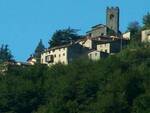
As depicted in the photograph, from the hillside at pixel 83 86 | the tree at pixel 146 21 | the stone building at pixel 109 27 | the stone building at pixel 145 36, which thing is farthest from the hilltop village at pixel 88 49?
the hillside at pixel 83 86

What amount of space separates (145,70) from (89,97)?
505cm

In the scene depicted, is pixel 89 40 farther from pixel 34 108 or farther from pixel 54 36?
pixel 34 108

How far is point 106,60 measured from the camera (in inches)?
4114

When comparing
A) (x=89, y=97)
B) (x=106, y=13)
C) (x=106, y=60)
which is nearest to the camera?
(x=89, y=97)

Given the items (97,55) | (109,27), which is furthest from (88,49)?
(109,27)

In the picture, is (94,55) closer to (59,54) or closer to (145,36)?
(59,54)

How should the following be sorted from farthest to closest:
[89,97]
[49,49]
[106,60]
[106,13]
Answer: [106,13]
[49,49]
[106,60]
[89,97]

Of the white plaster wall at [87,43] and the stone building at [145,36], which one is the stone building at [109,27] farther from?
the stone building at [145,36]

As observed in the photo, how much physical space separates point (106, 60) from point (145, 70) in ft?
18.8

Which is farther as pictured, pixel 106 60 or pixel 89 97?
pixel 106 60

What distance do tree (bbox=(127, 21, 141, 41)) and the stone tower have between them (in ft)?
5.53

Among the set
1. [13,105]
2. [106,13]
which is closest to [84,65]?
[13,105]

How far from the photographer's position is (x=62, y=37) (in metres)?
122

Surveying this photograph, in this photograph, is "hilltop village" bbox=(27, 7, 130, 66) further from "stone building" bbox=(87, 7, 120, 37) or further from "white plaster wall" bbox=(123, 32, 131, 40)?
"stone building" bbox=(87, 7, 120, 37)
